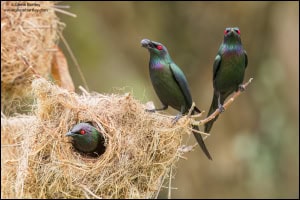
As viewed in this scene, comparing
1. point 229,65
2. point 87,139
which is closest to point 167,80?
point 229,65

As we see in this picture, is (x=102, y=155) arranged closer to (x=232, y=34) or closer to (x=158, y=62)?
(x=158, y=62)

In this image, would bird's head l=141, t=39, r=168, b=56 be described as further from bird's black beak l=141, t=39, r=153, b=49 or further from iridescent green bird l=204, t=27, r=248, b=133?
iridescent green bird l=204, t=27, r=248, b=133

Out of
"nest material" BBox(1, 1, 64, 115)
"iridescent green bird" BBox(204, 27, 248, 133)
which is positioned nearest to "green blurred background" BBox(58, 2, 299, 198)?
"nest material" BBox(1, 1, 64, 115)

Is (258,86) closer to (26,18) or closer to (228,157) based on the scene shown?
(228,157)

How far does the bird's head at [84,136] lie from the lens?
4.96 metres

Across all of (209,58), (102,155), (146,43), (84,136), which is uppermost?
(209,58)

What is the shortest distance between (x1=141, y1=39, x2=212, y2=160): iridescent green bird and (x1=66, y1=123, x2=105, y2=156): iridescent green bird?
0.58 meters

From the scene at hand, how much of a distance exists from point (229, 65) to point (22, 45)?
76.5 inches

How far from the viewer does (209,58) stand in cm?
1127

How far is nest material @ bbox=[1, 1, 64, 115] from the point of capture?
22.3 ft

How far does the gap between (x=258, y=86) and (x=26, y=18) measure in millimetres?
5561

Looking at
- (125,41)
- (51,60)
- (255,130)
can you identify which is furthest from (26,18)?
(255,130)

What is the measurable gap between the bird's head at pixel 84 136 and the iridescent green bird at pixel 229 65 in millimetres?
885

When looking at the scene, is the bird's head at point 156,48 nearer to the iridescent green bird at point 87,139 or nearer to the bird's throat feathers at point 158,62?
the bird's throat feathers at point 158,62
